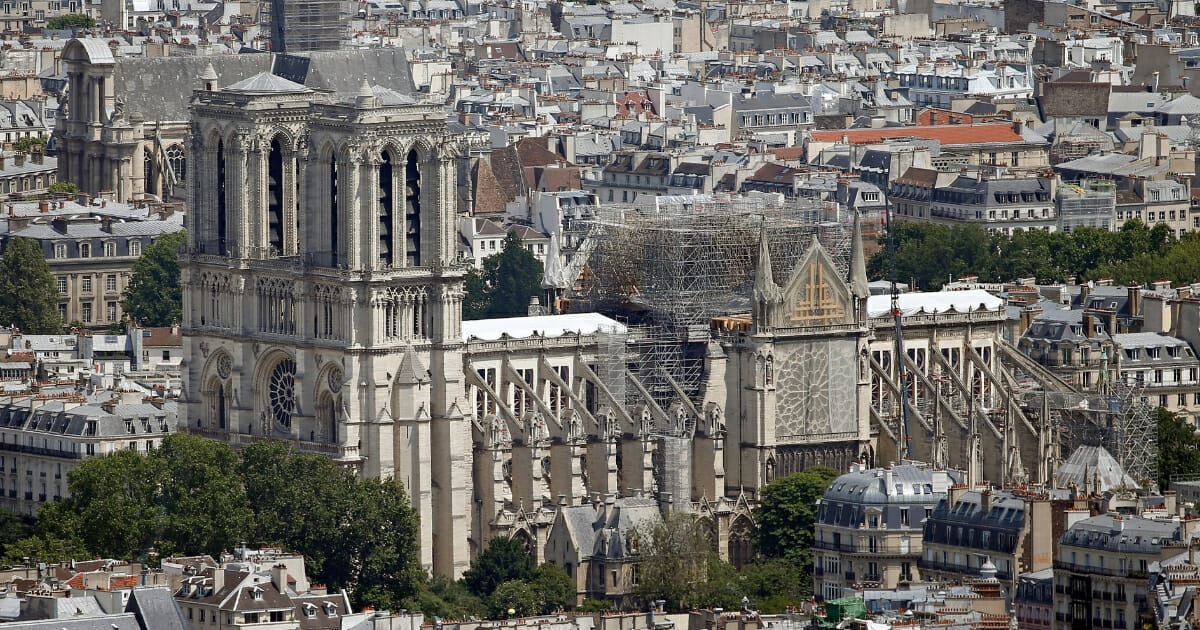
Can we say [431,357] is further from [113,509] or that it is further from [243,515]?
[113,509]

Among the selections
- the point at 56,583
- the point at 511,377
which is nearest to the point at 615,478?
the point at 511,377

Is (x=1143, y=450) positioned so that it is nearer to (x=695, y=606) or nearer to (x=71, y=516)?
(x=695, y=606)

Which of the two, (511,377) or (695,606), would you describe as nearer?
(695,606)

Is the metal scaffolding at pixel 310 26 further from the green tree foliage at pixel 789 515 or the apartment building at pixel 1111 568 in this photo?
the apartment building at pixel 1111 568

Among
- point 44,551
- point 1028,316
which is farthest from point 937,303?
point 44,551

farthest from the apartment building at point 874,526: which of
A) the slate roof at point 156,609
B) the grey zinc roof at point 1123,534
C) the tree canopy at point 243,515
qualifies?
the slate roof at point 156,609
